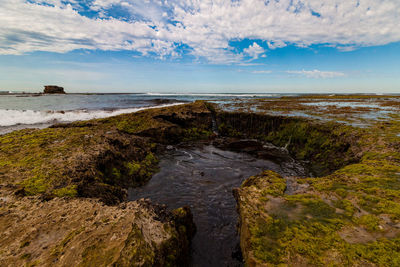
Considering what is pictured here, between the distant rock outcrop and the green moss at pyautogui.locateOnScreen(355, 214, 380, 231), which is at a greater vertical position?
the distant rock outcrop

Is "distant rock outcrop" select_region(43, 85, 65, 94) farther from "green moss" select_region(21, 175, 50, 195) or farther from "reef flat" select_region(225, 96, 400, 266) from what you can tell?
"reef flat" select_region(225, 96, 400, 266)

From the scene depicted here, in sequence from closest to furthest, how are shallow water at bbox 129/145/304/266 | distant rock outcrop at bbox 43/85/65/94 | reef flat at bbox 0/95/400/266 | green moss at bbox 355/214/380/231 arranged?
reef flat at bbox 0/95/400/266
green moss at bbox 355/214/380/231
shallow water at bbox 129/145/304/266
distant rock outcrop at bbox 43/85/65/94

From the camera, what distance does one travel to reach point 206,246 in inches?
212

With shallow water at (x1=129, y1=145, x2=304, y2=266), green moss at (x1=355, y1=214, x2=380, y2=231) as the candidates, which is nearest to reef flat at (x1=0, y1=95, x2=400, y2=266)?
green moss at (x1=355, y1=214, x2=380, y2=231)

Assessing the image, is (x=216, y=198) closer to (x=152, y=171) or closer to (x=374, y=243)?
(x=152, y=171)

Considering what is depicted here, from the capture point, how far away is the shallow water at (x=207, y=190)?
5.37 m

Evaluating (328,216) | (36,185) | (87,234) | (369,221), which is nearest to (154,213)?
(87,234)

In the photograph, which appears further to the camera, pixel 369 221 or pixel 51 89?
pixel 51 89

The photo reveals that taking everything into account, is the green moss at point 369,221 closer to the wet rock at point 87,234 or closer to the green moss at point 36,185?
the wet rock at point 87,234

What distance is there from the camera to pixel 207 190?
8.44 m

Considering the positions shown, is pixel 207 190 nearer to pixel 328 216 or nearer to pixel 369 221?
pixel 328 216

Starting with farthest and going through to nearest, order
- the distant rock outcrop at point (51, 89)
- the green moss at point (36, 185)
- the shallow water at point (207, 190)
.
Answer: the distant rock outcrop at point (51, 89) < the shallow water at point (207, 190) < the green moss at point (36, 185)

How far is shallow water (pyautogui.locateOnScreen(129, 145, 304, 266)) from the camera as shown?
5367mm

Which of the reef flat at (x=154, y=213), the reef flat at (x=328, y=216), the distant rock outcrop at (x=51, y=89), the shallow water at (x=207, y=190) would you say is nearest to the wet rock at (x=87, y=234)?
the reef flat at (x=154, y=213)
